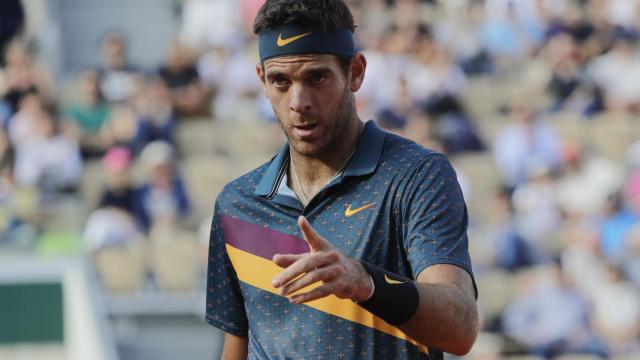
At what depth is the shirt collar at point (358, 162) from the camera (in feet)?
11.3

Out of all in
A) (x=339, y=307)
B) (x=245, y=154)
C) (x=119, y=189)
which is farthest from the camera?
(x=245, y=154)

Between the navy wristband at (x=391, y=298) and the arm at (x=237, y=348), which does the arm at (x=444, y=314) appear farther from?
the arm at (x=237, y=348)

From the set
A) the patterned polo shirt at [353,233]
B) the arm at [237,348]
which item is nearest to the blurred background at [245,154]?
the arm at [237,348]

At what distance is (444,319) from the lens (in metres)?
3.02

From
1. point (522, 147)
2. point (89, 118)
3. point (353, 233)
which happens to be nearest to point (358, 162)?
point (353, 233)

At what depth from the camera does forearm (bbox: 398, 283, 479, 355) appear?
9.86ft

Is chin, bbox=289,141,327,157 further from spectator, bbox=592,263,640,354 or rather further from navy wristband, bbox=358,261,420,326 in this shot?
spectator, bbox=592,263,640,354

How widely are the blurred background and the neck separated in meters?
Result: 5.57

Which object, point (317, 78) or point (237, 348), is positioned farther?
point (237, 348)

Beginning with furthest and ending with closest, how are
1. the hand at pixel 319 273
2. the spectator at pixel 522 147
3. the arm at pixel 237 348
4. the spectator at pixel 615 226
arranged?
the spectator at pixel 522 147 → the spectator at pixel 615 226 → the arm at pixel 237 348 → the hand at pixel 319 273

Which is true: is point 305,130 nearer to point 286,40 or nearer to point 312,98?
point 312,98

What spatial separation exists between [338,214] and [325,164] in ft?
0.57

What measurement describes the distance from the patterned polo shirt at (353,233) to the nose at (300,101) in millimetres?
227

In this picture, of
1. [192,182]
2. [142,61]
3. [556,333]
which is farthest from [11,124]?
[556,333]
